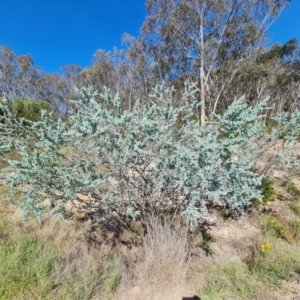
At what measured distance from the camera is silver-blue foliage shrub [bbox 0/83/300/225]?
167 centimetres

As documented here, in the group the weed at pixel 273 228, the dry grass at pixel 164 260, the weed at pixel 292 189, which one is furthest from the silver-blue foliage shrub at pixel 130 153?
the weed at pixel 292 189

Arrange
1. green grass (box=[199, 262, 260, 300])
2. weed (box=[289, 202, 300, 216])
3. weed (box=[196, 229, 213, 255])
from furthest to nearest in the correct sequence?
1. weed (box=[289, 202, 300, 216])
2. weed (box=[196, 229, 213, 255])
3. green grass (box=[199, 262, 260, 300])

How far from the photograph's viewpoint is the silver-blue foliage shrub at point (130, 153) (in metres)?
1.67

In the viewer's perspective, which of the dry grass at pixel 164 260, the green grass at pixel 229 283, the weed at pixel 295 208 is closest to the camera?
the green grass at pixel 229 283

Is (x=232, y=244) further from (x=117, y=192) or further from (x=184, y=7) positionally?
(x=184, y=7)

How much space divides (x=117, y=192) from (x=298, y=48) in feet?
64.9

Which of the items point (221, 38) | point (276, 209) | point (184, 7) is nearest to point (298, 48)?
point (221, 38)

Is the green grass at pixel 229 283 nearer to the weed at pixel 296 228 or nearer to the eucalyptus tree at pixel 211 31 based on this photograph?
the weed at pixel 296 228

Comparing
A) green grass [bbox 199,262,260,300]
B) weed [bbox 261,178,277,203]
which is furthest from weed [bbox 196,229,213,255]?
weed [bbox 261,178,277,203]

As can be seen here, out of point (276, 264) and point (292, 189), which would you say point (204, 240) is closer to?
point (276, 264)

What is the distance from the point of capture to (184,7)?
12273 mm

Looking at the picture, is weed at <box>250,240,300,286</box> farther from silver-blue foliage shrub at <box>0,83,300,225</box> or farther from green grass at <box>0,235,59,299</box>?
green grass at <box>0,235,59,299</box>

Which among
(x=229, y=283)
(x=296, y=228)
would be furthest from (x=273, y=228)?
(x=229, y=283)

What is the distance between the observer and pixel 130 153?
5.87 feet
